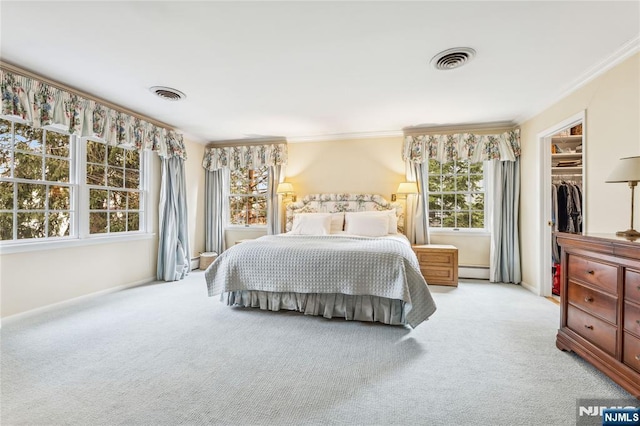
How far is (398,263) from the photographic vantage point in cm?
252

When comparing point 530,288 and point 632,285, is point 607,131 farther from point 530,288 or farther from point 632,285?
point 530,288

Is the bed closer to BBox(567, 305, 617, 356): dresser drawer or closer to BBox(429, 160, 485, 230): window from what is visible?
BBox(567, 305, 617, 356): dresser drawer

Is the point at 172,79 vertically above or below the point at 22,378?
above

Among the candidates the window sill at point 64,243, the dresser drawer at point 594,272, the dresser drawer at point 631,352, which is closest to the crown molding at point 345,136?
the window sill at point 64,243

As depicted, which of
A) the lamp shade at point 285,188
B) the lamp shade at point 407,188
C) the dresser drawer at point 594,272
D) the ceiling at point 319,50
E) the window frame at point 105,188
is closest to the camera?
the dresser drawer at point 594,272

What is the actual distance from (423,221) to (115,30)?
426cm

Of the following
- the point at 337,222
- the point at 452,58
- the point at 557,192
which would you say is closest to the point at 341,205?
the point at 337,222

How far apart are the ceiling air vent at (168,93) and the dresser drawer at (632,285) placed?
4.06m

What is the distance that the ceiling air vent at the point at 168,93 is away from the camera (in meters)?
3.08

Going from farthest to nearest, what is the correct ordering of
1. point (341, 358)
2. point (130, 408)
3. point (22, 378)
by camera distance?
point (341, 358), point (22, 378), point (130, 408)

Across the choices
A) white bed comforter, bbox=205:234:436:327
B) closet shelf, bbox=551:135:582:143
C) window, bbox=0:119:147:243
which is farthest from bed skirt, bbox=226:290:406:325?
closet shelf, bbox=551:135:582:143

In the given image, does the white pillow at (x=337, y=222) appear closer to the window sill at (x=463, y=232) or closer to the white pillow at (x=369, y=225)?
the white pillow at (x=369, y=225)

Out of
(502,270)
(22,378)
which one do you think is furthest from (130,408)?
(502,270)

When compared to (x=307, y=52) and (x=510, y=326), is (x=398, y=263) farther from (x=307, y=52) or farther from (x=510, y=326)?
(x=307, y=52)
